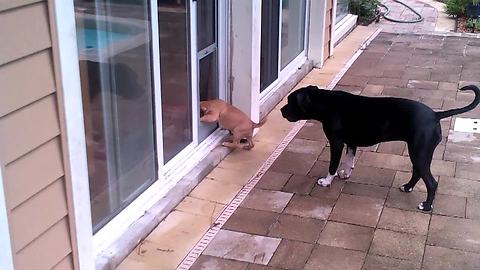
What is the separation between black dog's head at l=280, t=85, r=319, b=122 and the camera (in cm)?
328

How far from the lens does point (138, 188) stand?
305 cm

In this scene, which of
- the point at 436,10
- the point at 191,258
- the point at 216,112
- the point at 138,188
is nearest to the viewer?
the point at 191,258

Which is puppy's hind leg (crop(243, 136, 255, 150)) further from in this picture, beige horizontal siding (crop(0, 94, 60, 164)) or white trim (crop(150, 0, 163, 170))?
beige horizontal siding (crop(0, 94, 60, 164))

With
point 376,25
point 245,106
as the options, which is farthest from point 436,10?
point 245,106

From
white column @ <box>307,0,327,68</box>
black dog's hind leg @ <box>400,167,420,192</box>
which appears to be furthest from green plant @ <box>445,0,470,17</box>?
black dog's hind leg @ <box>400,167,420,192</box>

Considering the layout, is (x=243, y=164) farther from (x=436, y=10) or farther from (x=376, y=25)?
(x=436, y=10)

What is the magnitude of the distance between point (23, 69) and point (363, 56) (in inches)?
184

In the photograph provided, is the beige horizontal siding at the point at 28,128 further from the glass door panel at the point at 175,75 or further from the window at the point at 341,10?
the window at the point at 341,10

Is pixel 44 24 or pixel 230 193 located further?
pixel 230 193

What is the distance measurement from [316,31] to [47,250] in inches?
159

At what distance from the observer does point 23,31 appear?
1911 millimetres

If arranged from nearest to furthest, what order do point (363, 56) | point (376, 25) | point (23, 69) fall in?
point (23, 69)
point (363, 56)
point (376, 25)

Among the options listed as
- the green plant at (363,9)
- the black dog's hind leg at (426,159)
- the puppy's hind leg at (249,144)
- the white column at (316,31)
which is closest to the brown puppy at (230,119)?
Result: the puppy's hind leg at (249,144)

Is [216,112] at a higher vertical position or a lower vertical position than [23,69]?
lower
